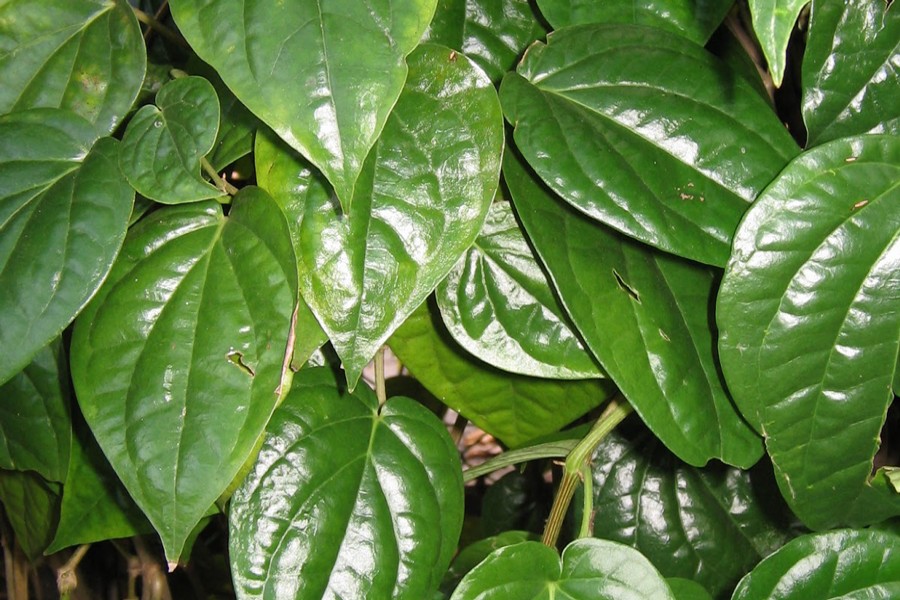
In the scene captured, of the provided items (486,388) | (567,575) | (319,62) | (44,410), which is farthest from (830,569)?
(44,410)

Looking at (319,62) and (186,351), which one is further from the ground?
(319,62)

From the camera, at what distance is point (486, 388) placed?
790mm

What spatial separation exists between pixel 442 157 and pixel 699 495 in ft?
1.57

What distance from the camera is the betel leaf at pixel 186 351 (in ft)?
1.79

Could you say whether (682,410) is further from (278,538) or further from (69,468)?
(69,468)

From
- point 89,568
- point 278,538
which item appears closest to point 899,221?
point 278,538

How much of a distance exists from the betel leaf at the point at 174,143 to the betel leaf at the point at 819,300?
0.35 meters

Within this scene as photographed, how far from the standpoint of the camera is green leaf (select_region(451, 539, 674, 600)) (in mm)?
626

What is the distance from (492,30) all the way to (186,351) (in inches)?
13.8

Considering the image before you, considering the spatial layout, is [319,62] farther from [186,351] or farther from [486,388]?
[486,388]

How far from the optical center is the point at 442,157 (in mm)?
609

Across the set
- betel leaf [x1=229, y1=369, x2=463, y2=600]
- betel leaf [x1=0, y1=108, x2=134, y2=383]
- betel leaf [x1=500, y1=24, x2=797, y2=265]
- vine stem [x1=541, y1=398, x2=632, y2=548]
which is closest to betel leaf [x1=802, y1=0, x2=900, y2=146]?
betel leaf [x1=500, y1=24, x2=797, y2=265]

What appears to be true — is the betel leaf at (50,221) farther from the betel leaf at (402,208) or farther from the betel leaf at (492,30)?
the betel leaf at (492,30)

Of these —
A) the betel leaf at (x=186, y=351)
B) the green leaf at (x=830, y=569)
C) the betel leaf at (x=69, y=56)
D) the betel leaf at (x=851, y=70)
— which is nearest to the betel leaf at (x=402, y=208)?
the betel leaf at (x=186, y=351)
